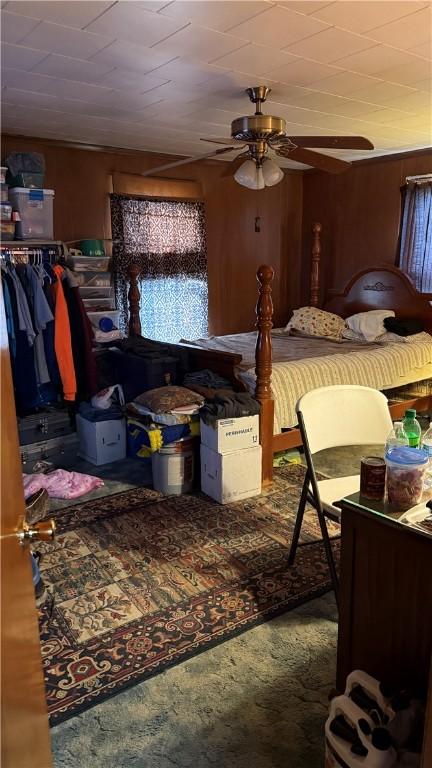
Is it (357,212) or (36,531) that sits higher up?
(357,212)

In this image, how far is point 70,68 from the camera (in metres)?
2.57

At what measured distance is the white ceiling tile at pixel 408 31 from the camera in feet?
6.76

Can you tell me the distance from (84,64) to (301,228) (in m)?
3.71

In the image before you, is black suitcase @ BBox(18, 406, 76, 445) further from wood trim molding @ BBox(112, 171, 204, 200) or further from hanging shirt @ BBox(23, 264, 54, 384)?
wood trim molding @ BBox(112, 171, 204, 200)

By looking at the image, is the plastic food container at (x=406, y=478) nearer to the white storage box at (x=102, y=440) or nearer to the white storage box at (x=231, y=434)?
the white storage box at (x=231, y=434)

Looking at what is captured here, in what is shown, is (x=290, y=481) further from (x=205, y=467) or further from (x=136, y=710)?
(x=136, y=710)

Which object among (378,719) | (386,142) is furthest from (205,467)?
(386,142)

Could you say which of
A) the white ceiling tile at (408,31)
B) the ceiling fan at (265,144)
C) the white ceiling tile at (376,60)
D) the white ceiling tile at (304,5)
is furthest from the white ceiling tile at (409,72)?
the white ceiling tile at (304,5)

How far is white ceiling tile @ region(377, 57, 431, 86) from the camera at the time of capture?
2.58m

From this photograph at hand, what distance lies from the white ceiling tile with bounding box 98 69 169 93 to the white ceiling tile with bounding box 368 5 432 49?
3.48ft

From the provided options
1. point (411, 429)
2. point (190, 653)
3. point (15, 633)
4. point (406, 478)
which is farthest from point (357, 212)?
point (15, 633)

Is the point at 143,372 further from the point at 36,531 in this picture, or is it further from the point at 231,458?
the point at 36,531

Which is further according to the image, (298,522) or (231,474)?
(231,474)

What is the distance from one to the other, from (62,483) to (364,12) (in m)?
2.84
